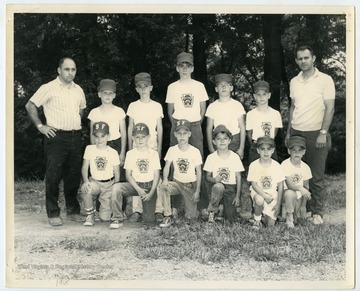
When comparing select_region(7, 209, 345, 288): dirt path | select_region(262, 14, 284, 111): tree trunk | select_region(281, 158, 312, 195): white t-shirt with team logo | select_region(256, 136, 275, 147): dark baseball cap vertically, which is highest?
select_region(262, 14, 284, 111): tree trunk

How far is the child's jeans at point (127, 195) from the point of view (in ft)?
21.8

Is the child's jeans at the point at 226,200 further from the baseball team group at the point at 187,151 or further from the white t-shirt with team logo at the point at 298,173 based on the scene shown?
the white t-shirt with team logo at the point at 298,173

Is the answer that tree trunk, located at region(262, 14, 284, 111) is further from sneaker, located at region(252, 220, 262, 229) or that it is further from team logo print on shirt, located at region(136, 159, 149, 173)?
team logo print on shirt, located at region(136, 159, 149, 173)

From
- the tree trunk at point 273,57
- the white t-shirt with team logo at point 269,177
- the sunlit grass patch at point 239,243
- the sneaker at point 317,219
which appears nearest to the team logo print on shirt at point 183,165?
the sunlit grass patch at point 239,243

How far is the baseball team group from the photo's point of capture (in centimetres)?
666

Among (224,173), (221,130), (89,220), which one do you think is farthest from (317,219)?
(89,220)

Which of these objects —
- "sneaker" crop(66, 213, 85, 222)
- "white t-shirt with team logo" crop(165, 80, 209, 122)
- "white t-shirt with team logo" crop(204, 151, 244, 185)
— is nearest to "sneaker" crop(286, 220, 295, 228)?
"white t-shirt with team logo" crop(204, 151, 244, 185)

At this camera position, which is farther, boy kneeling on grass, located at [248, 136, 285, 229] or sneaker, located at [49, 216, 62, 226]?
sneaker, located at [49, 216, 62, 226]

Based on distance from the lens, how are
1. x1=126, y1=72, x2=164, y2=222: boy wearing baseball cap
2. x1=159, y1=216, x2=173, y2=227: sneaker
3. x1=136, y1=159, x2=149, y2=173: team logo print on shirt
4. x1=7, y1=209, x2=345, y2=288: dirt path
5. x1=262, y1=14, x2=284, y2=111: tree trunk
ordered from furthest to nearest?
1. x1=262, y1=14, x2=284, y2=111: tree trunk
2. x1=126, y1=72, x2=164, y2=222: boy wearing baseball cap
3. x1=136, y1=159, x2=149, y2=173: team logo print on shirt
4. x1=159, y1=216, x2=173, y2=227: sneaker
5. x1=7, y1=209, x2=345, y2=288: dirt path

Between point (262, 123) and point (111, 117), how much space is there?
1.59 metres

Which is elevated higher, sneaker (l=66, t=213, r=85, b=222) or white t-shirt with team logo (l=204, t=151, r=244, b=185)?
white t-shirt with team logo (l=204, t=151, r=244, b=185)

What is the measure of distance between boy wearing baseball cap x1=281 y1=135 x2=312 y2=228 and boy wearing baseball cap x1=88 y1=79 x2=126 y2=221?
1.71 metres

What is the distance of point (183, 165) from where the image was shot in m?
6.73
